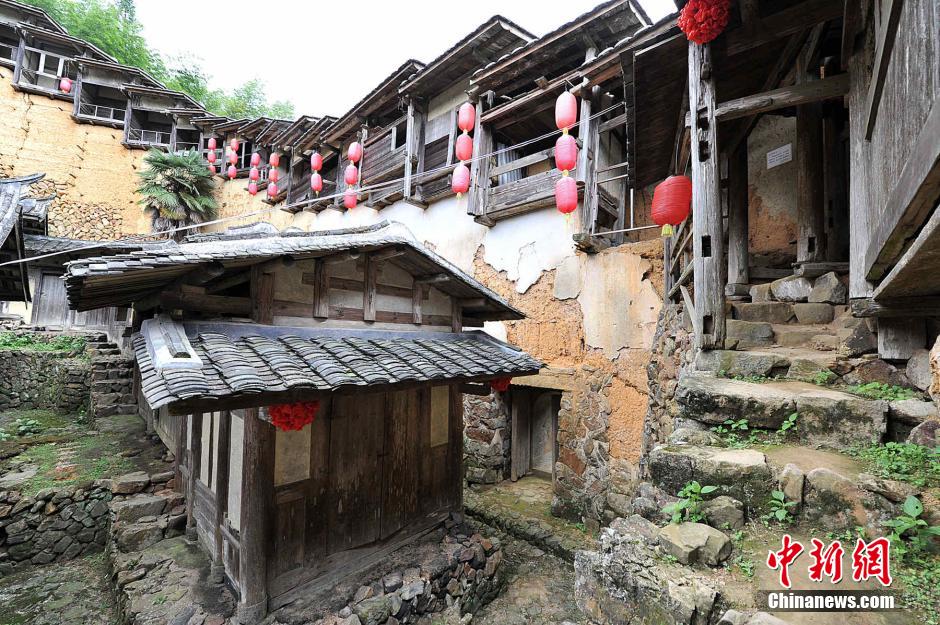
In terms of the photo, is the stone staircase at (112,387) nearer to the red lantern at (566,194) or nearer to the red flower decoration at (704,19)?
the red lantern at (566,194)

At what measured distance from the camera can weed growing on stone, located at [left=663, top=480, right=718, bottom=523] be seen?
2.63 meters

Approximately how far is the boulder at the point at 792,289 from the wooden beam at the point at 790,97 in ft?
7.47

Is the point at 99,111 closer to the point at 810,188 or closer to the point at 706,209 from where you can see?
the point at 706,209

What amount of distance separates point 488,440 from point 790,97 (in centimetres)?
856

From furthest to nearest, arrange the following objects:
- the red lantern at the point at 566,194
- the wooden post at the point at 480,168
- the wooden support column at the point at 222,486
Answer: the wooden post at the point at 480,168 < the red lantern at the point at 566,194 < the wooden support column at the point at 222,486

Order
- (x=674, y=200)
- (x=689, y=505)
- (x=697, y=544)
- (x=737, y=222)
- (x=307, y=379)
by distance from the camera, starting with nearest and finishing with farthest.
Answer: (x=697, y=544) → (x=689, y=505) → (x=307, y=379) → (x=674, y=200) → (x=737, y=222)

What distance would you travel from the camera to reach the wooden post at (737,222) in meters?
6.45

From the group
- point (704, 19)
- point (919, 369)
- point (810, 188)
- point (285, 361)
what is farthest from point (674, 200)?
point (285, 361)

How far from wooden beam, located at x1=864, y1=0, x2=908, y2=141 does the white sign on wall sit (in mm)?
5203

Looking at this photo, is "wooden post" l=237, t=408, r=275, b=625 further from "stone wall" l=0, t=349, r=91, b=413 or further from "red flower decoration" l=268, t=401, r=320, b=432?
"stone wall" l=0, t=349, r=91, b=413

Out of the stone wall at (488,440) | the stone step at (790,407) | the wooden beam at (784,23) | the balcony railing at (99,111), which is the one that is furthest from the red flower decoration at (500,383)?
the balcony railing at (99,111)

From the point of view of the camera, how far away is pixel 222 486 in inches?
202

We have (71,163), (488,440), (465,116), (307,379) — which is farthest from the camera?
(71,163)

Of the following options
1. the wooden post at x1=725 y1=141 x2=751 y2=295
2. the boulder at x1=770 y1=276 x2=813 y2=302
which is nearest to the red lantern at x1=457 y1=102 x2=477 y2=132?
the wooden post at x1=725 y1=141 x2=751 y2=295
